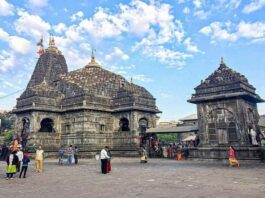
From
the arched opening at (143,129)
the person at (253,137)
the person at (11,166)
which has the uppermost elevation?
the arched opening at (143,129)

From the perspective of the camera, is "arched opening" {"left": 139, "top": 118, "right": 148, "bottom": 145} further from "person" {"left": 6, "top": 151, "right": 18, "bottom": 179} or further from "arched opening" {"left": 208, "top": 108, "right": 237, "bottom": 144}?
"person" {"left": 6, "top": 151, "right": 18, "bottom": 179}

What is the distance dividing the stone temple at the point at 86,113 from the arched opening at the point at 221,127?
9.69 metres

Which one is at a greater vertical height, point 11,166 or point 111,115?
point 111,115

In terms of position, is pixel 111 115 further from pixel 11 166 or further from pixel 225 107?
pixel 11 166

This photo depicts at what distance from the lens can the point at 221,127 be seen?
19.8m

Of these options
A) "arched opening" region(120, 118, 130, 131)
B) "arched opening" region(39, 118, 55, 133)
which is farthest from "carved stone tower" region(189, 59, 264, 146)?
"arched opening" region(39, 118, 55, 133)

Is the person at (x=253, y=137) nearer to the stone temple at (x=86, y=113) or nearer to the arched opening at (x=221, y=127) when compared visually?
the arched opening at (x=221, y=127)

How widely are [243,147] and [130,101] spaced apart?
13588 millimetres

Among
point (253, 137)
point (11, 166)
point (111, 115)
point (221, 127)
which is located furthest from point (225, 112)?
point (11, 166)

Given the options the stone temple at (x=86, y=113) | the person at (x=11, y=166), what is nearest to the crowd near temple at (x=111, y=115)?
the stone temple at (x=86, y=113)

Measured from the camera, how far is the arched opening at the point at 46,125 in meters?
29.9

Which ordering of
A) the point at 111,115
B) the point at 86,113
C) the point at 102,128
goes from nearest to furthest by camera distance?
the point at 86,113
the point at 102,128
the point at 111,115

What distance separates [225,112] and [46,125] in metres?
20.1

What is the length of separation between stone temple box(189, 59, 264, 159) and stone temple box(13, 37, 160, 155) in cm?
920
